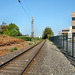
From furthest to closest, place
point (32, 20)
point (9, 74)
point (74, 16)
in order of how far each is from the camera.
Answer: point (74, 16) < point (32, 20) < point (9, 74)

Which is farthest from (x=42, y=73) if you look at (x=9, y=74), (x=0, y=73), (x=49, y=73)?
(x=0, y=73)

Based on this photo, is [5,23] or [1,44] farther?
[5,23]

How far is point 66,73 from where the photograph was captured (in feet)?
15.8

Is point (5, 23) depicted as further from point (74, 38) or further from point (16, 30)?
point (74, 38)

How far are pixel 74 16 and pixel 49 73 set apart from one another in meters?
52.5

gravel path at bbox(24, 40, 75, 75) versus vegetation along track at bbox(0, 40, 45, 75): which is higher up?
vegetation along track at bbox(0, 40, 45, 75)

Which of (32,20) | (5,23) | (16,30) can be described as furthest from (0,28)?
(32,20)

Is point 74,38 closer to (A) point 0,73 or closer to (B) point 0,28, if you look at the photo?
(A) point 0,73

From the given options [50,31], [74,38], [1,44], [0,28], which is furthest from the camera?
[50,31]

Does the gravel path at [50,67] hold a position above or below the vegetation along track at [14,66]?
below

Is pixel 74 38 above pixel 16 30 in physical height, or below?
below

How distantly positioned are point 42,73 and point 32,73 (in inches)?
18.8

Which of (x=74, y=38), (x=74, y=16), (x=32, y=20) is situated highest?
(x=74, y=16)

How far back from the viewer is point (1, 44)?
1773 centimetres
